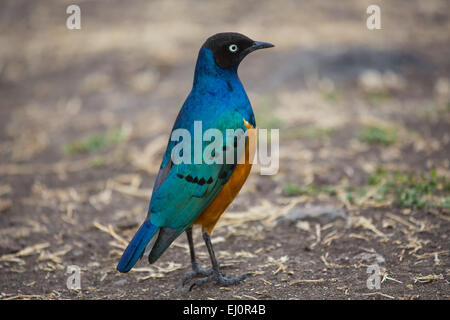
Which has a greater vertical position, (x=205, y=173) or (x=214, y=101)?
(x=214, y=101)

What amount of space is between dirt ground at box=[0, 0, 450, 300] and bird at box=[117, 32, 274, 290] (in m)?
0.51

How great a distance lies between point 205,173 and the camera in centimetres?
332

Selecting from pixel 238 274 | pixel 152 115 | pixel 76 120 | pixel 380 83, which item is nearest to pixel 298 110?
pixel 380 83

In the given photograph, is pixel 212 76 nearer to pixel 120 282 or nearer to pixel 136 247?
pixel 136 247

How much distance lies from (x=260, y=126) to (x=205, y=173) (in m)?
3.10

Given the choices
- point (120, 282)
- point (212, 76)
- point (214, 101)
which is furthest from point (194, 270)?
point (212, 76)

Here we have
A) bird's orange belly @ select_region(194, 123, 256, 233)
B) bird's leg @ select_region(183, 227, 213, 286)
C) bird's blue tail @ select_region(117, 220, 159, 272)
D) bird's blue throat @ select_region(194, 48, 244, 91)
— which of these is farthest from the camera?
bird's leg @ select_region(183, 227, 213, 286)

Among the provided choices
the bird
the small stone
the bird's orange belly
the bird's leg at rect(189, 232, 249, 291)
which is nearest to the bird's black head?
the bird

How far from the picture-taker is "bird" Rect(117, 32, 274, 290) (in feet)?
10.8

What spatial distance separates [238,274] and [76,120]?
14.4 ft

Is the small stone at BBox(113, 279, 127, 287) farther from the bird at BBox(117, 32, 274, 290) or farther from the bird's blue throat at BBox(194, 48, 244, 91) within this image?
the bird's blue throat at BBox(194, 48, 244, 91)

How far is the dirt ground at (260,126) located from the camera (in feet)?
12.3

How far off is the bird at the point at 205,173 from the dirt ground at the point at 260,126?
51cm

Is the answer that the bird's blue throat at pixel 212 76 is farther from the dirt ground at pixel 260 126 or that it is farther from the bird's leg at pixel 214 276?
the dirt ground at pixel 260 126
